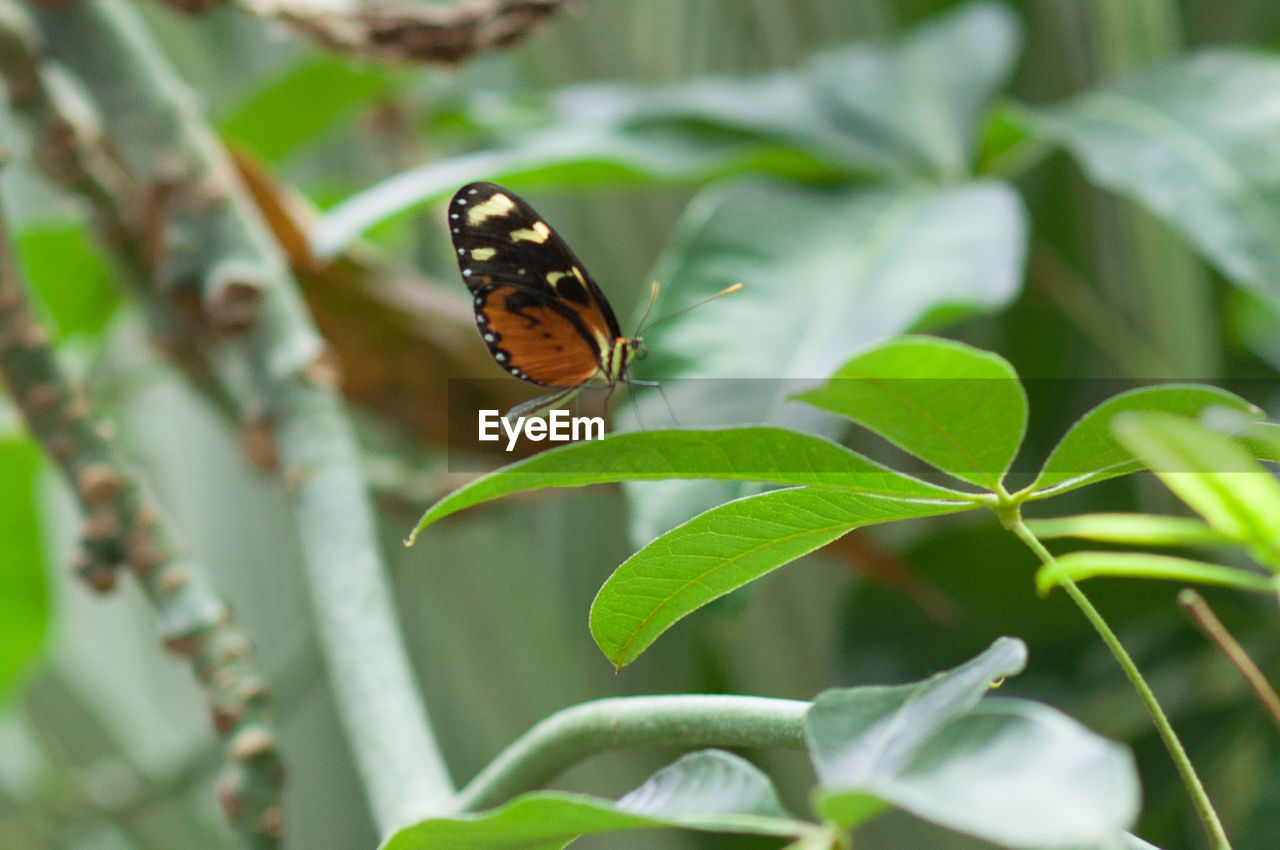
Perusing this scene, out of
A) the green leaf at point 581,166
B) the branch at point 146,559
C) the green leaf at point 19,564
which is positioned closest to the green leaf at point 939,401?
the branch at point 146,559

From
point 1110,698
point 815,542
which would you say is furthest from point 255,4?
point 1110,698

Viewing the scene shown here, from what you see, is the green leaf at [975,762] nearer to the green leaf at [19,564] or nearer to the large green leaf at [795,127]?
the large green leaf at [795,127]

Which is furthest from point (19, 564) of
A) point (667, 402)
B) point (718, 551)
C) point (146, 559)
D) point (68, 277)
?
point (718, 551)

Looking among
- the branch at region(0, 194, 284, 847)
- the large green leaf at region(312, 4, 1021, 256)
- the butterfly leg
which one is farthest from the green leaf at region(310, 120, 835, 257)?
the butterfly leg

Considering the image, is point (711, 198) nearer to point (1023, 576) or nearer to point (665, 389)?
point (665, 389)

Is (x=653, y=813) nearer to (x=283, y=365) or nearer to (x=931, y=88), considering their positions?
(x=283, y=365)
